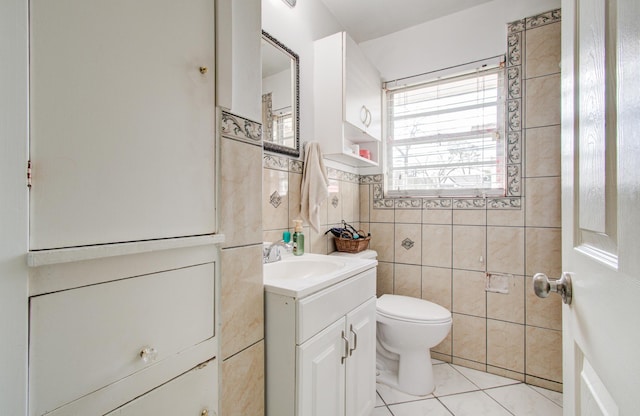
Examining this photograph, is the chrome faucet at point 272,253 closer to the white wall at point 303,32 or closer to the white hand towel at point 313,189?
the white hand towel at point 313,189

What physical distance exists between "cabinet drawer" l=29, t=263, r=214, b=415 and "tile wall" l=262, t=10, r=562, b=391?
795 millimetres

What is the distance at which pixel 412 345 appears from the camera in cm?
167

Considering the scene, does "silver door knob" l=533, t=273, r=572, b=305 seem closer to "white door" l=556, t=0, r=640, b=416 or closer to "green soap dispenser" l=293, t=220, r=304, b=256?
"white door" l=556, t=0, r=640, b=416

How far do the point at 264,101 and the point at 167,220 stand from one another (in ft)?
3.28

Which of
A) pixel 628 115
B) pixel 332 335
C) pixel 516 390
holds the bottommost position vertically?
pixel 516 390

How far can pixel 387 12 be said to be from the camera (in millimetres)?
2025

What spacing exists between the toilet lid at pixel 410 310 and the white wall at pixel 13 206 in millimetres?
1618

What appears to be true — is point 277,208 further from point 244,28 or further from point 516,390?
point 516,390

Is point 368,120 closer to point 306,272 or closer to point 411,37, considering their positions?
point 411,37

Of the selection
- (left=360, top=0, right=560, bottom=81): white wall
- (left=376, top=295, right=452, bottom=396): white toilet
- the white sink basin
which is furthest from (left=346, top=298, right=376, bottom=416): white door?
(left=360, top=0, right=560, bottom=81): white wall

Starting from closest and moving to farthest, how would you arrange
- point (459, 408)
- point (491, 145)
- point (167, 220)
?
point (167, 220) < point (459, 408) < point (491, 145)

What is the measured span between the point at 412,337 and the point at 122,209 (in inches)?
64.5

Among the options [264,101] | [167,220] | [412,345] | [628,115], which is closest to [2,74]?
[167,220]

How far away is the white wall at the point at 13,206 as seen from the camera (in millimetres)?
429
